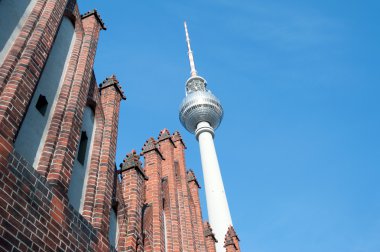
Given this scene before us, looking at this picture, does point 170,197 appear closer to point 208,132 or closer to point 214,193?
point 214,193

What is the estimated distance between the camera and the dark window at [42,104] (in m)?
7.39

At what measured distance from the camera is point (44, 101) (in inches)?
300

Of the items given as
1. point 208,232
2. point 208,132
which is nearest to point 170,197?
point 208,232

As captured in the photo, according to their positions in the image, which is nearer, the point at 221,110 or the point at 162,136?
the point at 162,136

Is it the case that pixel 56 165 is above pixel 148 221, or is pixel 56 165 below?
below

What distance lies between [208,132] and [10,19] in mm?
48212

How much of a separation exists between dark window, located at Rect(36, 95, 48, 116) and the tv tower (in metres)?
30.0

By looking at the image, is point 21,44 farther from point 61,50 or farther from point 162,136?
point 162,136

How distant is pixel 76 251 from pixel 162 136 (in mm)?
10681

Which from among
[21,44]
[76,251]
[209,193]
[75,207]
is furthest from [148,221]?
[209,193]

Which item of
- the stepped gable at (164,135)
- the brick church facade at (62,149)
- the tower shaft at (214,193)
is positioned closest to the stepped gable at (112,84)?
the brick church facade at (62,149)

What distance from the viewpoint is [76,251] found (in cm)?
642

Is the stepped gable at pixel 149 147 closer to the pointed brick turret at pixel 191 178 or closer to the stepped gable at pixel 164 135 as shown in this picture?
the stepped gable at pixel 164 135

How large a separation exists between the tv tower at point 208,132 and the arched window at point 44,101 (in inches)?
1140
